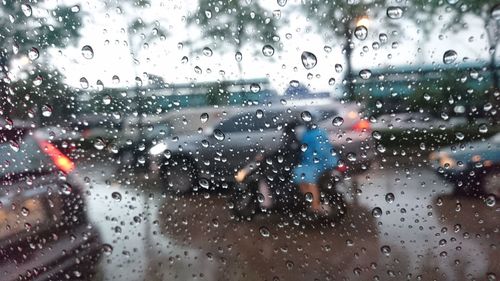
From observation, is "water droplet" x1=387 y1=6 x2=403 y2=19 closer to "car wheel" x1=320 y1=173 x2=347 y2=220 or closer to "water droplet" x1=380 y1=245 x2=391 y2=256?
"car wheel" x1=320 y1=173 x2=347 y2=220

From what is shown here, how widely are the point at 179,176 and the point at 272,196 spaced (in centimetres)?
27

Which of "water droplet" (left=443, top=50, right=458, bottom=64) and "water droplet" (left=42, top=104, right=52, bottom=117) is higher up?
"water droplet" (left=42, top=104, right=52, bottom=117)

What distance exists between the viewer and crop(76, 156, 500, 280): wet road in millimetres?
976

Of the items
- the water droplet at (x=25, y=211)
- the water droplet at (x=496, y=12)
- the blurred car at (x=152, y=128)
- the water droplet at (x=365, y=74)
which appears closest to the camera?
the water droplet at (x=496, y=12)

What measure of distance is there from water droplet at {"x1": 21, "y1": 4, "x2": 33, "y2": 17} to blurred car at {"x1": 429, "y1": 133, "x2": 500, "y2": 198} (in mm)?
1202

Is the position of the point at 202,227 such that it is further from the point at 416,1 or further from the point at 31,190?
the point at 416,1

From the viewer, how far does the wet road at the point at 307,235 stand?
38.4 inches

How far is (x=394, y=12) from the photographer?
0.93 meters

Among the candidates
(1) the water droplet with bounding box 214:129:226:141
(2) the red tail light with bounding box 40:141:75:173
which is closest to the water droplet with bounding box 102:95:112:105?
(2) the red tail light with bounding box 40:141:75:173

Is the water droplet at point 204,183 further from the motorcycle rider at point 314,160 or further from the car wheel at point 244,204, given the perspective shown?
the motorcycle rider at point 314,160

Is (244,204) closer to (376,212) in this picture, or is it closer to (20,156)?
(376,212)

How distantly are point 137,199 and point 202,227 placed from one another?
0.21m

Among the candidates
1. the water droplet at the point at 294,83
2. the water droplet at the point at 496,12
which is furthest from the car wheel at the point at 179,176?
the water droplet at the point at 496,12

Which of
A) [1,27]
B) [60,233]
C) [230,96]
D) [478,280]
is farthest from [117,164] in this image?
[478,280]
